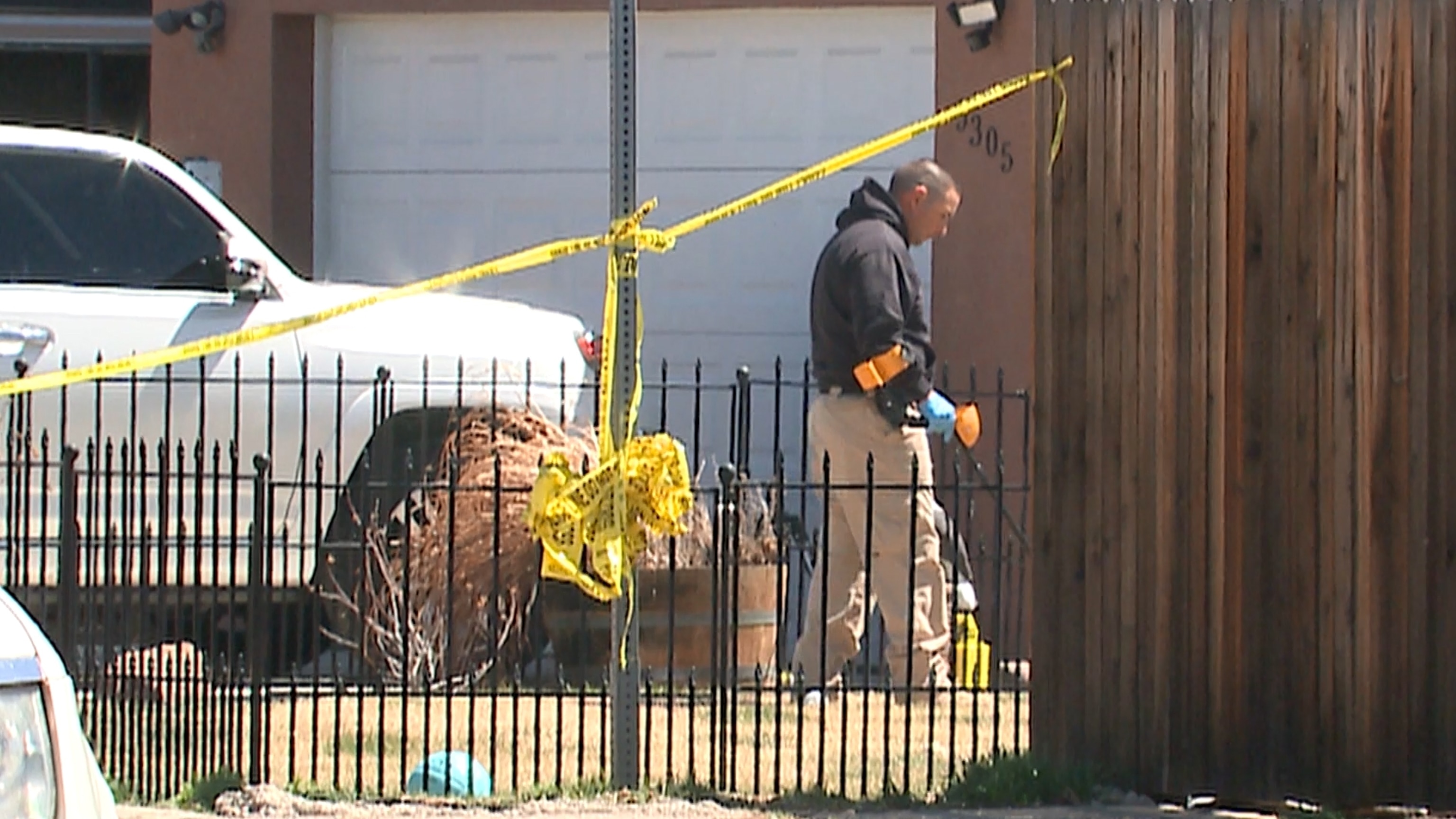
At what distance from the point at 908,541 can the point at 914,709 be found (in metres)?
0.66

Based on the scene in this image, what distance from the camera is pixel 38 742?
3.46 metres

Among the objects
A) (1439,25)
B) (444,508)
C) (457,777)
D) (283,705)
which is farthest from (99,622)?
(1439,25)

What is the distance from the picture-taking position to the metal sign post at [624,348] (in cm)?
584

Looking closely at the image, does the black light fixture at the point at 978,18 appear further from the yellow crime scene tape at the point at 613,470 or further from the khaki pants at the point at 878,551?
the yellow crime scene tape at the point at 613,470

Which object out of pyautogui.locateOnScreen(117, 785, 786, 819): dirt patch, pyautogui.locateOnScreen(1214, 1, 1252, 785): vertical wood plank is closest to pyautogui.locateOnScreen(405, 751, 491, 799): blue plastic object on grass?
pyautogui.locateOnScreen(117, 785, 786, 819): dirt patch

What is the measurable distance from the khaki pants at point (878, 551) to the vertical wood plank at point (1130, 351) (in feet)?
4.65

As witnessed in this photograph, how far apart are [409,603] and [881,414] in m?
1.81

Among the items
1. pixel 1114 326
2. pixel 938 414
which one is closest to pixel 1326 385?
pixel 1114 326

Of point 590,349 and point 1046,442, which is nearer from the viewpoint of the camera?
point 1046,442

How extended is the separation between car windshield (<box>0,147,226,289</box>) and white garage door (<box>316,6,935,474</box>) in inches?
106

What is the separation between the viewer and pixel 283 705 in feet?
24.8

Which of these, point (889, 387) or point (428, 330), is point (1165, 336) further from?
point (428, 330)

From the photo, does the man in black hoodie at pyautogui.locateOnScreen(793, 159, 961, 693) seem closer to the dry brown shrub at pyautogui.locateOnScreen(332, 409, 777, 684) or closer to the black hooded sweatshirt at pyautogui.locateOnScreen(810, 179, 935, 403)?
the black hooded sweatshirt at pyautogui.locateOnScreen(810, 179, 935, 403)

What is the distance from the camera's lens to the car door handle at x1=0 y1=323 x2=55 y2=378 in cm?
747
